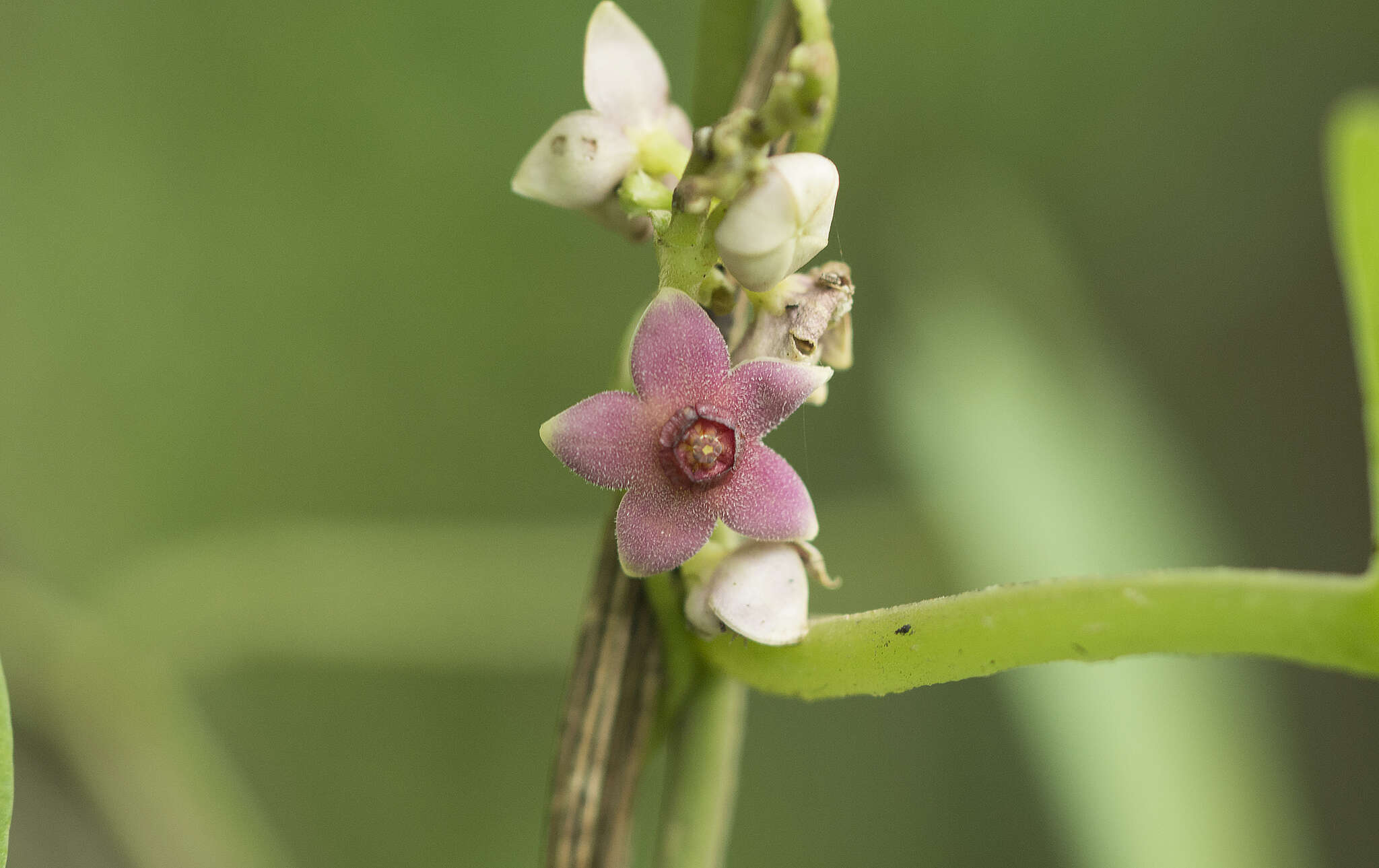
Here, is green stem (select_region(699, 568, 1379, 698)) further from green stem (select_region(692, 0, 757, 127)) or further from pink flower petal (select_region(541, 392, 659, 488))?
green stem (select_region(692, 0, 757, 127))

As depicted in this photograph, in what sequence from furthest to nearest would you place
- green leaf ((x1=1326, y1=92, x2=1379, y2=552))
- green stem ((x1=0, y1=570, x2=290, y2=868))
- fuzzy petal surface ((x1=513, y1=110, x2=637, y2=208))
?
1. green stem ((x1=0, y1=570, x2=290, y2=868))
2. fuzzy petal surface ((x1=513, y1=110, x2=637, y2=208))
3. green leaf ((x1=1326, y1=92, x2=1379, y2=552))

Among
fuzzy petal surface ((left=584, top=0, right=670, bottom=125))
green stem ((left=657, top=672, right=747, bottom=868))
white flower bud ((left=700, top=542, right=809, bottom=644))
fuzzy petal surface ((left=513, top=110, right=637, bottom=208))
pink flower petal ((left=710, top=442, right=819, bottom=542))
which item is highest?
fuzzy petal surface ((left=584, top=0, right=670, bottom=125))

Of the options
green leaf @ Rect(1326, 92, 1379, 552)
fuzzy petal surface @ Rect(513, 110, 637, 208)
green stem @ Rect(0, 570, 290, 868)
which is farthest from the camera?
green stem @ Rect(0, 570, 290, 868)

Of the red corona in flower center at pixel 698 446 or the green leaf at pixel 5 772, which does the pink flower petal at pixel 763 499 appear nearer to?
the red corona in flower center at pixel 698 446

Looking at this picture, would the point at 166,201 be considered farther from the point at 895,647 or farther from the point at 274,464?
the point at 895,647

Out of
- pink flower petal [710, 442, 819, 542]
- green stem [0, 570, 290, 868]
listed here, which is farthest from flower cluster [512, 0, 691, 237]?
green stem [0, 570, 290, 868]

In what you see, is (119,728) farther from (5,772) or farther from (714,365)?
(714,365)

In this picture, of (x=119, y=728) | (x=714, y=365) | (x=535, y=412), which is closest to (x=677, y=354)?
(x=714, y=365)
